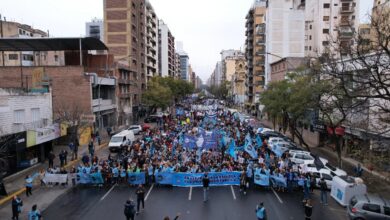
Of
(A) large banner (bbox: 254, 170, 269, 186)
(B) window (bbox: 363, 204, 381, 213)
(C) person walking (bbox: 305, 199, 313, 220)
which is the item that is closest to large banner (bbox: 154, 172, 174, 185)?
(A) large banner (bbox: 254, 170, 269, 186)

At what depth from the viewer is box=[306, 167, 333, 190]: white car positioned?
19.4 metres

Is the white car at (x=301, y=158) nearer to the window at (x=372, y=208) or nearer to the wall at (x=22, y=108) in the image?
the window at (x=372, y=208)

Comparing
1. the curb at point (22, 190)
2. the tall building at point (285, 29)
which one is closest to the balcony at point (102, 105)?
the curb at point (22, 190)

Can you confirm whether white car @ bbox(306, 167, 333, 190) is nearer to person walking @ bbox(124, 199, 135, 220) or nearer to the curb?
person walking @ bbox(124, 199, 135, 220)

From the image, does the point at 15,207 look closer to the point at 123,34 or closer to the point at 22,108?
the point at 22,108

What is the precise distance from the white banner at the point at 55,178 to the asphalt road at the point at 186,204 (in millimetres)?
1144

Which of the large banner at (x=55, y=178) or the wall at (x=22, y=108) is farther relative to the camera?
the wall at (x=22, y=108)

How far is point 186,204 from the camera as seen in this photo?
16906mm

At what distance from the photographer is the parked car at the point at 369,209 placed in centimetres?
1394

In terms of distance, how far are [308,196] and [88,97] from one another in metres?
29.5

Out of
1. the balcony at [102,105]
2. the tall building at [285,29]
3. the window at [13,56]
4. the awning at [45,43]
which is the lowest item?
the balcony at [102,105]

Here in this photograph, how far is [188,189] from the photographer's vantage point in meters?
19.5

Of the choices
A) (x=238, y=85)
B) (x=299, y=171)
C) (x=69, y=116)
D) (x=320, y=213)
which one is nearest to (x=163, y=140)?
(x=69, y=116)

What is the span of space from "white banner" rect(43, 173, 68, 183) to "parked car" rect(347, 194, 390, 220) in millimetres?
15606
